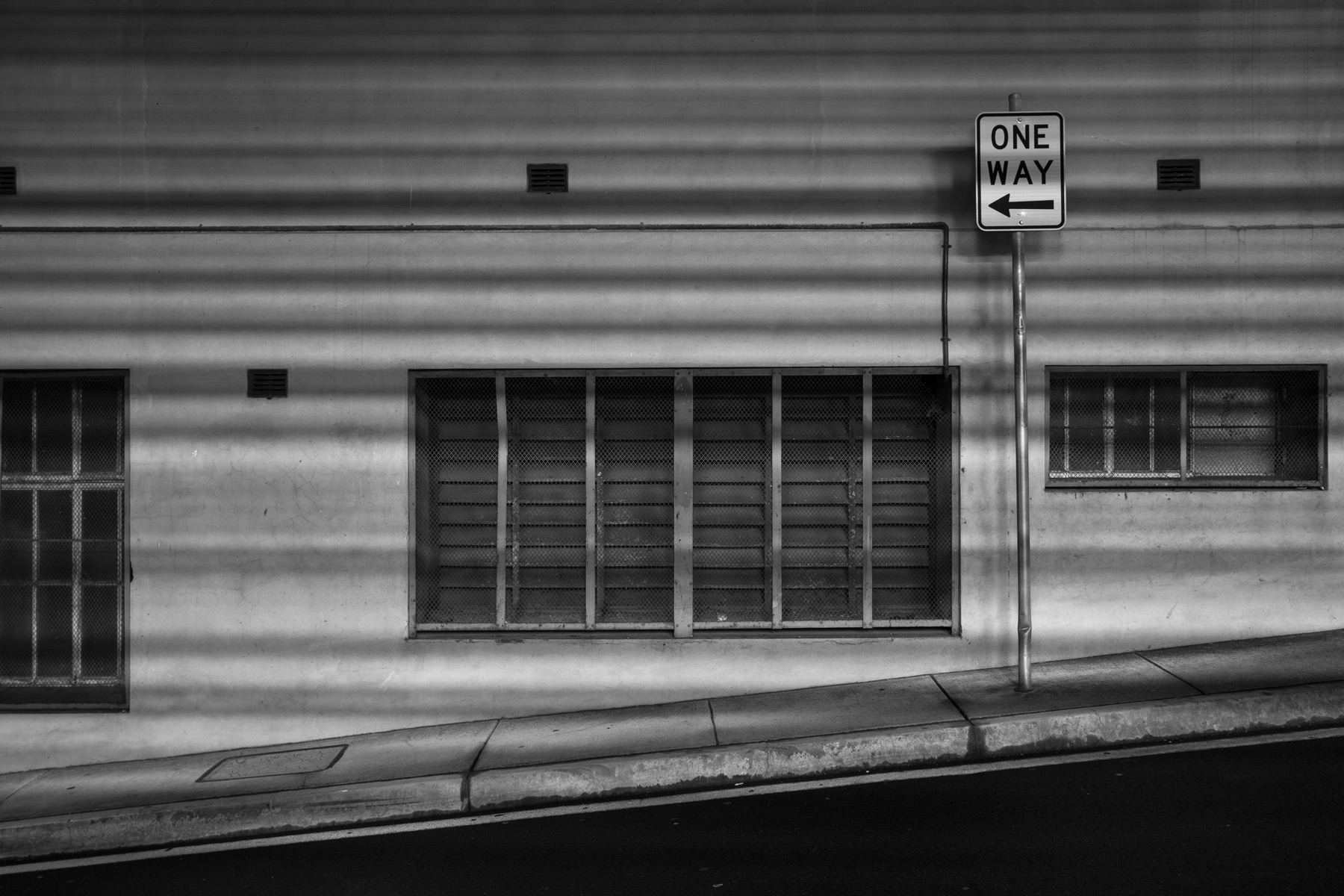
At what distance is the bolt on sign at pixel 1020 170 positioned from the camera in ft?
25.8

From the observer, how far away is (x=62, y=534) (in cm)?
866

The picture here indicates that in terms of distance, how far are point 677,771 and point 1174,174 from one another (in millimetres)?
5730

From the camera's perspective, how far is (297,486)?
857cm

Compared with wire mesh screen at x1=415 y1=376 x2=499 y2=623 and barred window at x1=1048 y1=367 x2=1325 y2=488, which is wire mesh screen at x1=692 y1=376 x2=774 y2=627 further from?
barred window at x1=1048 y1=367 x2=1325 y2=488

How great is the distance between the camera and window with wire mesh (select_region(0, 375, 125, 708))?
28.3ft

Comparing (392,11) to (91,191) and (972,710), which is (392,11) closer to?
(91,191)

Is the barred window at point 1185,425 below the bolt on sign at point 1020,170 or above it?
below

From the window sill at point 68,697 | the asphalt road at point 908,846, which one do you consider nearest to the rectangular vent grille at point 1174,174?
the asphalt road at point 908,846

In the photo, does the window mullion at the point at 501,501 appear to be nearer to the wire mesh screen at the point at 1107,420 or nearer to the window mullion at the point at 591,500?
the window mullion at the point at 591,500

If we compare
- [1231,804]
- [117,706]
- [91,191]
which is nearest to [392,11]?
[91,191]

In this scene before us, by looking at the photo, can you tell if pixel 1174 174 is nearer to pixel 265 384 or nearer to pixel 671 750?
pixel 671 750

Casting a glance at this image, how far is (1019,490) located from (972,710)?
1.55m

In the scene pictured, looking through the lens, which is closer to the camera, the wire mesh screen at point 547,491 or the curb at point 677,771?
the curb at point 677,771

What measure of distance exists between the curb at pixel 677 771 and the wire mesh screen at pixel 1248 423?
2063 millimetres
